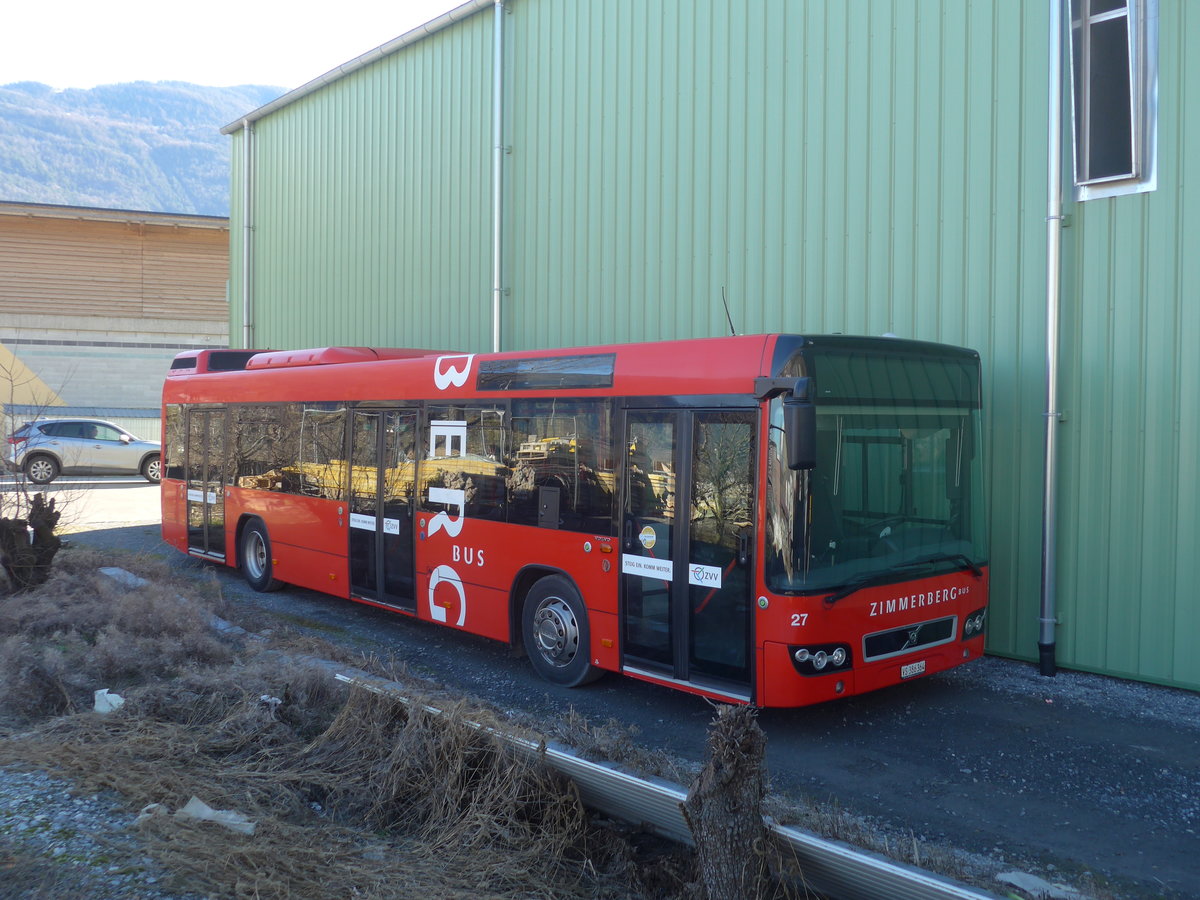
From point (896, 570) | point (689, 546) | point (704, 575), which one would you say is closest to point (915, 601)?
point (896, 570)

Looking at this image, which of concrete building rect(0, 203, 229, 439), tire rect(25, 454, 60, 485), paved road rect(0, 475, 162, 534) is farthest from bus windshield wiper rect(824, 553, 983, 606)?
concrete building rect(0, 203, 229, 439)

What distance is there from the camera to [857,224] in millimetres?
10109

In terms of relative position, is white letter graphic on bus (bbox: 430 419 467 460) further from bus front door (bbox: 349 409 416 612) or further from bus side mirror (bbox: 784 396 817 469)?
bus side mirror (bbox: 784 396 817 469)

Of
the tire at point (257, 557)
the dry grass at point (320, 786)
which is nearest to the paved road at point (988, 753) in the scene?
the dry grass at point (320, 786)

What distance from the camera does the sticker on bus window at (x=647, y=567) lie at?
7127 mm

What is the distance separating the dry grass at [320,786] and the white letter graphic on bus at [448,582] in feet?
7.11

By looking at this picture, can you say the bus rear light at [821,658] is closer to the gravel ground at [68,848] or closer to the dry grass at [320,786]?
the dry grass at [320,786]

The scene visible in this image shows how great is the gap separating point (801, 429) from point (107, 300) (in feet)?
A: 119

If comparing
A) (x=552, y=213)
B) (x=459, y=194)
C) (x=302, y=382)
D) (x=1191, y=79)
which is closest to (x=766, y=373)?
(x=1191, y=79)

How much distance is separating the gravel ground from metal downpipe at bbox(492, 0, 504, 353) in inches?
398

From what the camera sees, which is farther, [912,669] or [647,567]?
[647,567]

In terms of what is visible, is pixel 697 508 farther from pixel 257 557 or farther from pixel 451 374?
pixel 257 557

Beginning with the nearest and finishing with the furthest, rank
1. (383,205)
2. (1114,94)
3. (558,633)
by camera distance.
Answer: (558,633) → (1114,94) → (383,205)

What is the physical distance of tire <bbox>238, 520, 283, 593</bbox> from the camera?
40.2ft
